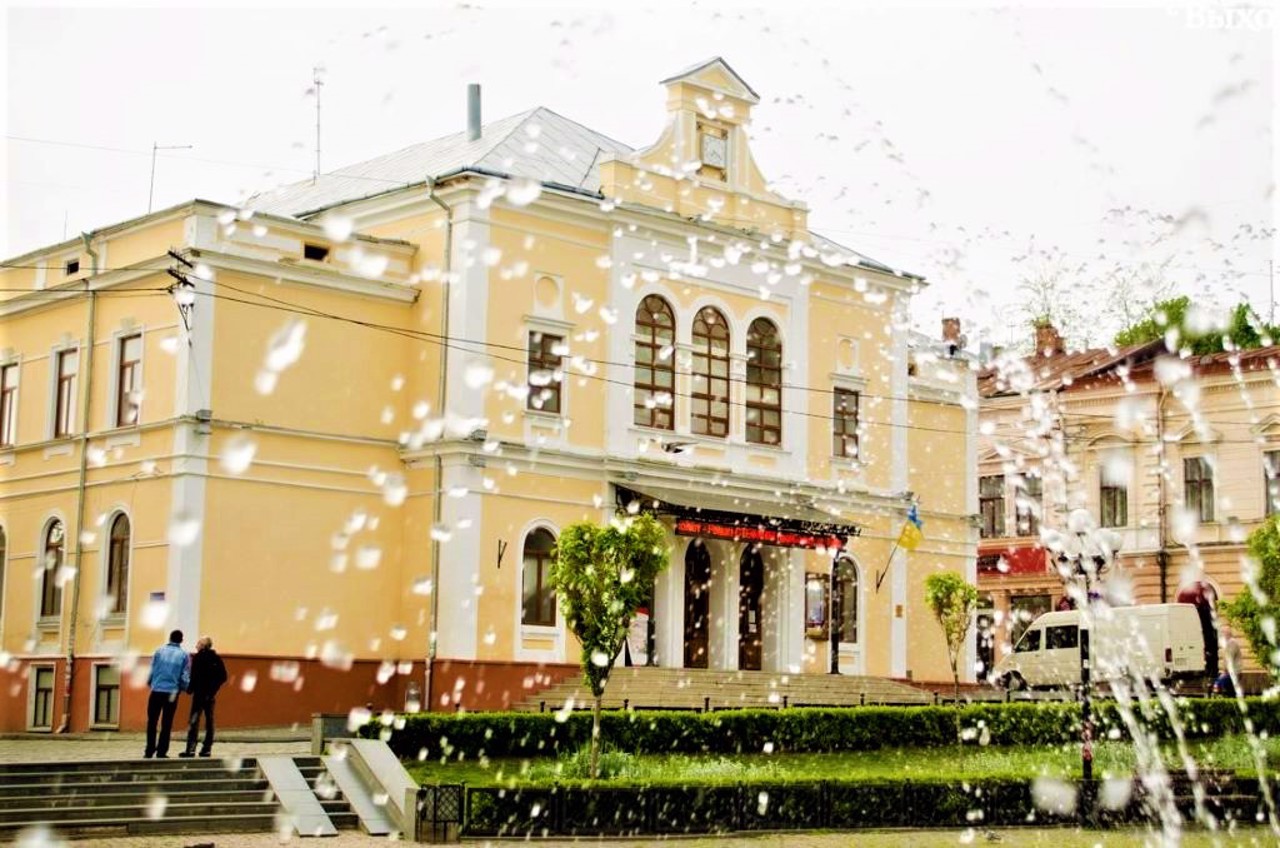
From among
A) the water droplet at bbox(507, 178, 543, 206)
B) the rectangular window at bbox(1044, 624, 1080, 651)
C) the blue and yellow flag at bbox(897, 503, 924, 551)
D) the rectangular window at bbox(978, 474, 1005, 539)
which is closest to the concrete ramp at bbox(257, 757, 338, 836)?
the water droplet at bbox(507, 178, 543, 206)

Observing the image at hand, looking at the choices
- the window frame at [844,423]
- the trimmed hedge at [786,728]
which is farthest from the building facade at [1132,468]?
the trimmed hedge at [786,728]

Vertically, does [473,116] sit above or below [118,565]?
above

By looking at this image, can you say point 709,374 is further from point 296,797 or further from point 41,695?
point 296,797

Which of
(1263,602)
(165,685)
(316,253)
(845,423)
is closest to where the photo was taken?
(165,685)

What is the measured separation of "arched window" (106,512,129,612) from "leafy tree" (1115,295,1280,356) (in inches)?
1374

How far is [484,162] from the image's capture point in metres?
37.7

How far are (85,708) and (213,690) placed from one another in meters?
9.27

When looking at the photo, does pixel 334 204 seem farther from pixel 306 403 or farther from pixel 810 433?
pixel 810 433

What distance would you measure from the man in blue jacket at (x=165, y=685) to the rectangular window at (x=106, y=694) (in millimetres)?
8430

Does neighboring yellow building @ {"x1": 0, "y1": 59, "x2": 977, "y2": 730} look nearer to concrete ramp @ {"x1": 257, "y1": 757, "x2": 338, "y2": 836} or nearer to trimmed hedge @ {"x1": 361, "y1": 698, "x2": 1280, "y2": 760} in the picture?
trimmed hedge @ {"x1": 361, "y1": 698, "x2": 1280, "y2": 760}

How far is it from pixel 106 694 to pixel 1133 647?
22.8 metres

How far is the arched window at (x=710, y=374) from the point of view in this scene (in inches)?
1549

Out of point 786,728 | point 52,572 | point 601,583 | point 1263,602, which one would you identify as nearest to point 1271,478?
point 1263,602

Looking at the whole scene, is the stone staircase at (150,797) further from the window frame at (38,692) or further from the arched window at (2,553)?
the arched window at (2,553)
